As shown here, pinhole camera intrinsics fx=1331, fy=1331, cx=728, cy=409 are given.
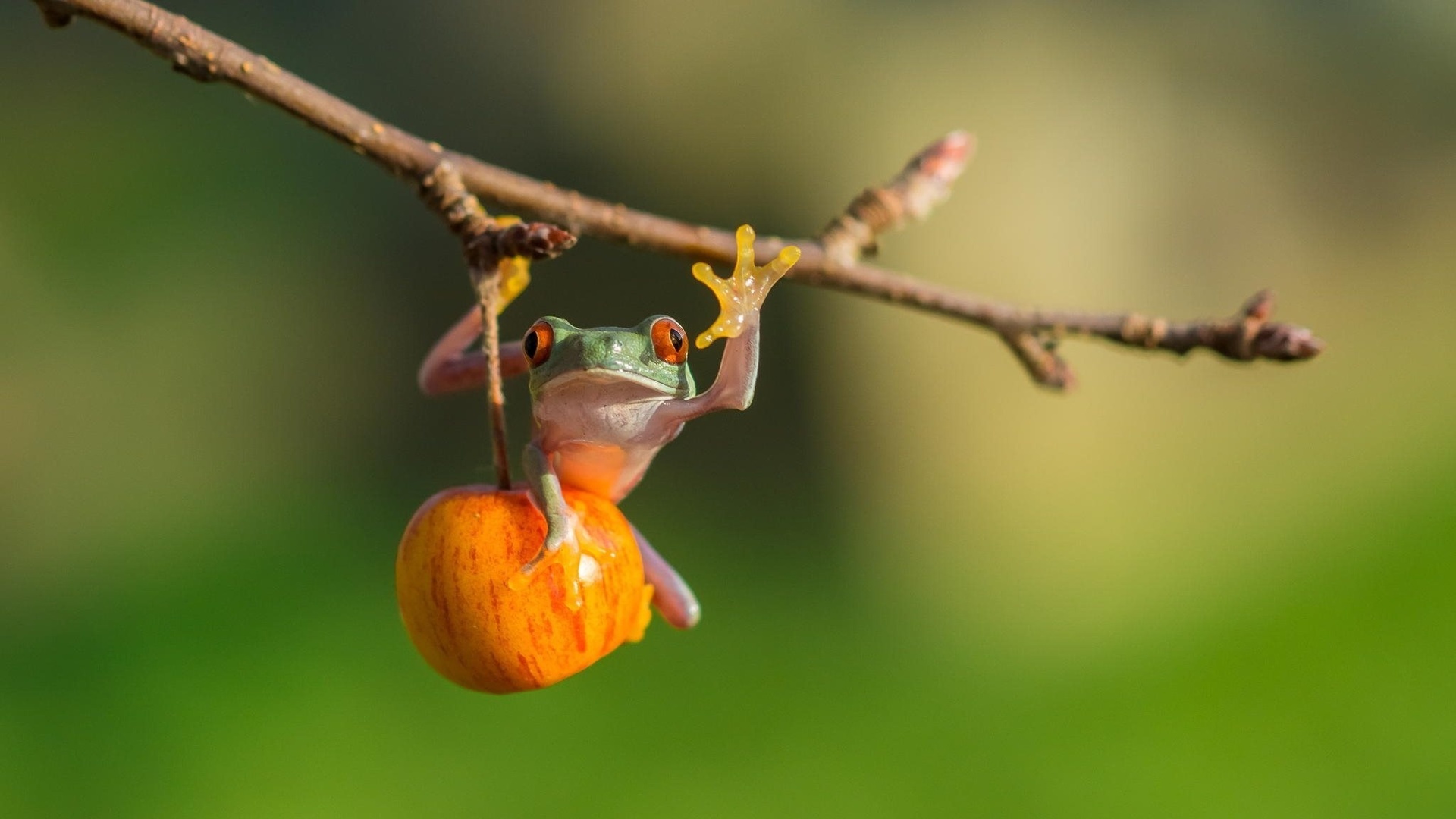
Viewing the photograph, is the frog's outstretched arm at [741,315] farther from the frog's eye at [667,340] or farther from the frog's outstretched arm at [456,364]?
the frog's outstretched arm at [456,364]

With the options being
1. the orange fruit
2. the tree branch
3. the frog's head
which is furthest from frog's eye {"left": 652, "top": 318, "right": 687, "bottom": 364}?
the tree branch

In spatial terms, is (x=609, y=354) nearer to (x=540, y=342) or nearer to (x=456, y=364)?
(x=540, y=342)

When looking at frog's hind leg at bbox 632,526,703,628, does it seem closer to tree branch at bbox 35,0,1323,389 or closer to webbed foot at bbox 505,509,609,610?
webbed foot at bbox 505,509,609,610

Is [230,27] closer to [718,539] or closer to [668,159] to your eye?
[668,159]


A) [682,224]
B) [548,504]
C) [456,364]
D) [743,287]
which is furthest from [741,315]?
[682,224]

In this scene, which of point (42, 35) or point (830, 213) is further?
point (42, 35)

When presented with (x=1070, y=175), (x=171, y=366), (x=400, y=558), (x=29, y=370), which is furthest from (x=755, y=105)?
(x=400, y=558)

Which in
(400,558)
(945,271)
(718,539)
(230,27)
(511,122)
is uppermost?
(230,27)
